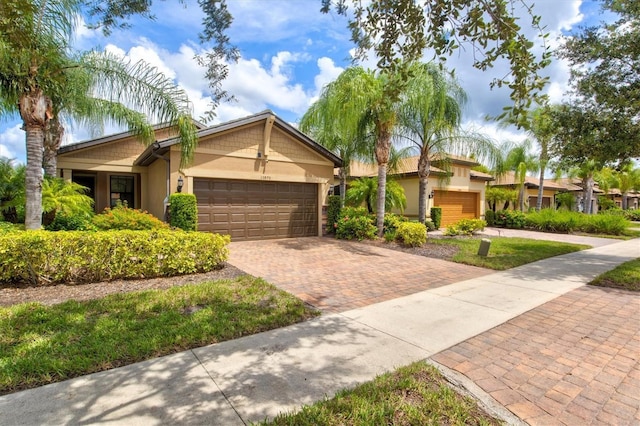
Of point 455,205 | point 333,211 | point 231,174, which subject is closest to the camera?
point 231,174

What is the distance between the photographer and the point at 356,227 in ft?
45.8

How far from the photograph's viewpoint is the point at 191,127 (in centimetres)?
975

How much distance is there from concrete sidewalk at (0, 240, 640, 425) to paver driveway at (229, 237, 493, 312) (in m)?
0.81

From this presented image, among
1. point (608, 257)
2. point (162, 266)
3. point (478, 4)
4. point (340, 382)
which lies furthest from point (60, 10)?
point (608, 257)

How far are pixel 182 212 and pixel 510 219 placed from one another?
21.0 meters

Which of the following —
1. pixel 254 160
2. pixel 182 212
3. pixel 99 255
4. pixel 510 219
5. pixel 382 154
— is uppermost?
pixel 382 154

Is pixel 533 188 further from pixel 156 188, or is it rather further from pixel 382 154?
pixel 156 188

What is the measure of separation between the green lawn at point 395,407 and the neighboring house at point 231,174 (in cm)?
1024

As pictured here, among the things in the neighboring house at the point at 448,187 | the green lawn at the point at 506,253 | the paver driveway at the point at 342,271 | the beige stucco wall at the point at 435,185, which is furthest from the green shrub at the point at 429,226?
the paver driveway at the point at 342,271

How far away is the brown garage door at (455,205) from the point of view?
70.3 feet

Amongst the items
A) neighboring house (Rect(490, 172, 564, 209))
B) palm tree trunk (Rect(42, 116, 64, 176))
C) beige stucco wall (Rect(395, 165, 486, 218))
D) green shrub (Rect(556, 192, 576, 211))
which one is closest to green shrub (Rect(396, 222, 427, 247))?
beige stucco wall (Rect(395, 165, 486, 218))

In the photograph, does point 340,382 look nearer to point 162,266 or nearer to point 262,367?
point 262,367

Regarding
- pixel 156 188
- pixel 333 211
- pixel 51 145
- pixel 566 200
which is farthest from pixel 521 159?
pixel 51 145

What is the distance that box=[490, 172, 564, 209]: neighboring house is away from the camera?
2787cm
